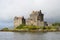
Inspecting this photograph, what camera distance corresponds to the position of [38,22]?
13450 centimetres

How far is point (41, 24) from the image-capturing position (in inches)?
5162

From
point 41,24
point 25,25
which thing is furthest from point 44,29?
point 25,25

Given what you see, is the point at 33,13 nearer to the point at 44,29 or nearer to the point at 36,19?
the point at 36,19

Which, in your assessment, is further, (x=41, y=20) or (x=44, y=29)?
(x=41, y=20)

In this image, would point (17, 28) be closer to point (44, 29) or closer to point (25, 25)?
point (25, 25)

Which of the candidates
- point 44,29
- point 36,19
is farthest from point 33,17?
point 44,29

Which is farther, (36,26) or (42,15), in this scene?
(42,15)

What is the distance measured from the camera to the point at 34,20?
137 m

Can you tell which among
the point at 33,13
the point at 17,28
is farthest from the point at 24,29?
the point at 33,13

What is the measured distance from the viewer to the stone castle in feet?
440

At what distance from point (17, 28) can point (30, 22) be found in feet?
23.5

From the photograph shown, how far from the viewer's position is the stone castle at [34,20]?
440 feet

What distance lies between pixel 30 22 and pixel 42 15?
9.07 metres

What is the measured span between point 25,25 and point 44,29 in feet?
45.6
